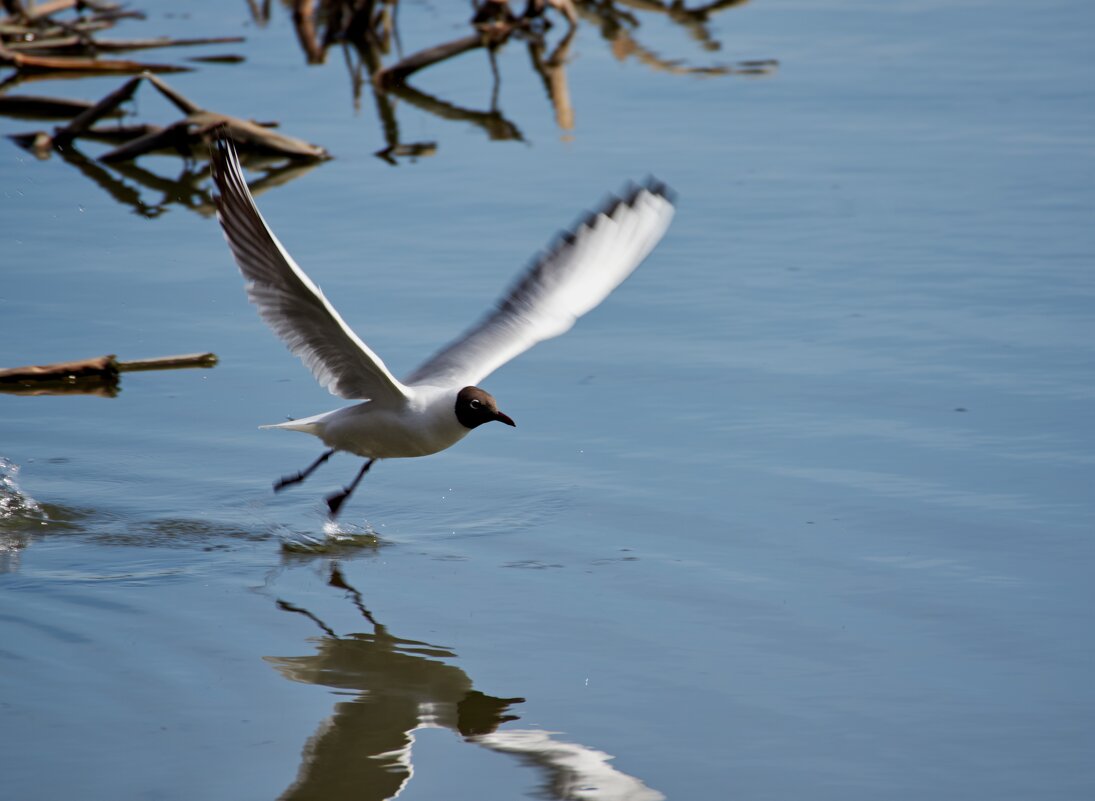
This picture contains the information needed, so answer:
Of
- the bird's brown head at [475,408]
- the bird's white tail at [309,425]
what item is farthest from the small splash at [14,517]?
the bird's brown head at [475,408]

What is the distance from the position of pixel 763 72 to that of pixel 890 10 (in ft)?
9.55

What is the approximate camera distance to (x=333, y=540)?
6859mm

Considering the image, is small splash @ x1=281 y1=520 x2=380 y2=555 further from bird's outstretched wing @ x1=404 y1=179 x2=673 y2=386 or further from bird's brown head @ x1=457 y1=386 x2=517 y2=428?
bird's outstretched wing @ x1=404 y1=179 x2=673 y2=386

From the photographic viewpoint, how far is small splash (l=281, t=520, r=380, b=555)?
22.2 feet

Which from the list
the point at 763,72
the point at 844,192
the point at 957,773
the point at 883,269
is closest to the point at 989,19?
the point at 763,72

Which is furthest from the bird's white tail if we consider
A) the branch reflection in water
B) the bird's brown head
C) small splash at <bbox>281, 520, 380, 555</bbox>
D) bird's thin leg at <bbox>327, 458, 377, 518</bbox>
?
the branch reflection in water

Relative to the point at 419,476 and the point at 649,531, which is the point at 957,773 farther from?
the point at 419,476

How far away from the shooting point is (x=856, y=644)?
5.66 m

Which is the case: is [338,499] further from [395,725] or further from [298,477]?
[395,725]

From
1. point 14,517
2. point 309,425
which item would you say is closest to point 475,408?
point 309,425

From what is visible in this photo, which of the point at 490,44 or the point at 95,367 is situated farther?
the point at 490,44

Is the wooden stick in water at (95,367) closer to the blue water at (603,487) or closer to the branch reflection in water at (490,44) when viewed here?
the blue water at (603,487)

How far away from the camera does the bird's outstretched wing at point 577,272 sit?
7.34m

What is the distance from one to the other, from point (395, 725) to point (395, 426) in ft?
6.20
